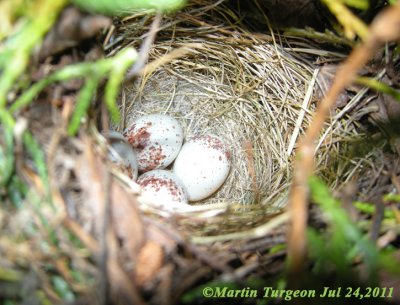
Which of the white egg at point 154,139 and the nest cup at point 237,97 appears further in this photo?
the white egg at point 154,139

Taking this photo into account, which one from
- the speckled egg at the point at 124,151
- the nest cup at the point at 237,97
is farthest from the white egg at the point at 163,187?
the nest cup at the point at 237,97

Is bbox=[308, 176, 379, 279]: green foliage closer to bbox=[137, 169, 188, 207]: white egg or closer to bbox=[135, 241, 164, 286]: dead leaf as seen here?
bbox=[135, 241, 164, 286]: dead leaf

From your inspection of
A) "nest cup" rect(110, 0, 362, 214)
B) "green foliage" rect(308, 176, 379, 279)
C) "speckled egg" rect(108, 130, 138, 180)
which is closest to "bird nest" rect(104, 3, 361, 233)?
"nest cup" rect(110, 0, 362, 214)

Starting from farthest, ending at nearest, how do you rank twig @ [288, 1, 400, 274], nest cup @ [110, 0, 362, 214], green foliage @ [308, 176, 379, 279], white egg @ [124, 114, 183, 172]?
white egg @ [124, 114, 183, 172], nest cup @ [110, 0, 362, 214], green foliage @ [308, 176, 379, 279], twig @ [288, 1, 400, 274]

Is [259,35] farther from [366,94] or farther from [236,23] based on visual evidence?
[366,94]

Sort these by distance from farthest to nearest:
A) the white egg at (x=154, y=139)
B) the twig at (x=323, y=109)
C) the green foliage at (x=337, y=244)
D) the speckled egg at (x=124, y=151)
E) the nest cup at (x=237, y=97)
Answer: the white egg at (x=154, y=139) → the nest cup at (x=237, y=97) → the speckled egg at (x=124, y=151) → the green foliage at (x=337, y=244) → the twig at (x=323, y=109)

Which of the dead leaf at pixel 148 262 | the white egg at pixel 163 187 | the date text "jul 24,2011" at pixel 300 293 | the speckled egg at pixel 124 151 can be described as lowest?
the date text "jul 24,2011" at pixel 300 293

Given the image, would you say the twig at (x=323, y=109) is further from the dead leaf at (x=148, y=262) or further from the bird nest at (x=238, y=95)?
the bird nest at (x=238, y=95)

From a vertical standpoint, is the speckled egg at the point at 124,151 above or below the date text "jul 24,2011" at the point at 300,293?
above
